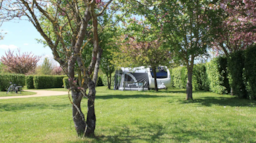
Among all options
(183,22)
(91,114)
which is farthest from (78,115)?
(183,22)

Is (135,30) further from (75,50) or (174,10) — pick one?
(75,50)

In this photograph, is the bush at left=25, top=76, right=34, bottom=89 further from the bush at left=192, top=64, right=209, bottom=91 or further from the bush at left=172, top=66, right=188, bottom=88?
the bush at left=192, top=64, right=209, bottom=91

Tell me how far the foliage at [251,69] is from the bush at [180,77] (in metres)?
8.98

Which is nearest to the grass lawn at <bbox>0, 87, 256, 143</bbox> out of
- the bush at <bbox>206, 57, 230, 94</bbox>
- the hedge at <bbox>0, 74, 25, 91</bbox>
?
the bush at <bbox>206, 57, 230, 94</bbox>

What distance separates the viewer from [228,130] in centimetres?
438

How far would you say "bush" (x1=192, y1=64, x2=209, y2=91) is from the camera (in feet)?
49.2

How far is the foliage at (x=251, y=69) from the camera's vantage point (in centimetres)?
834

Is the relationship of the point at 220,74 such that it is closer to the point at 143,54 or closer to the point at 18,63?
the point at 143,54

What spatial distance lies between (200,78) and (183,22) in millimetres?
8570

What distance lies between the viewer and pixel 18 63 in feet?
115

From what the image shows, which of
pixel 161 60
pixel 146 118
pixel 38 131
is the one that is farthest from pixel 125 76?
pixel 38 131

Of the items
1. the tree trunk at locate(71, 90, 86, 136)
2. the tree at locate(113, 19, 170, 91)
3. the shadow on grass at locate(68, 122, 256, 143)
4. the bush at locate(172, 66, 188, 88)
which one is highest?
the tree at locate(113, 19, 170, 91)

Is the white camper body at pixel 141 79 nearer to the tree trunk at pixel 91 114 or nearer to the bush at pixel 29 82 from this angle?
the bush at pixel 29 82

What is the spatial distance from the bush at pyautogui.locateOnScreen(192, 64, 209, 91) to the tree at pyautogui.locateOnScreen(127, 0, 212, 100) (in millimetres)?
6702
